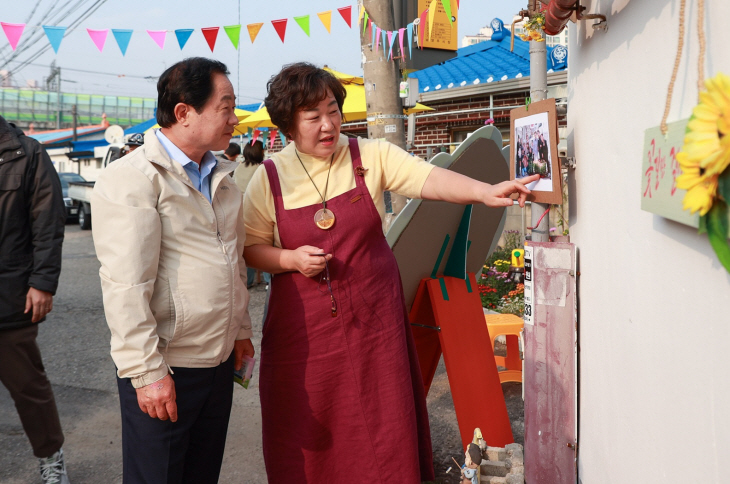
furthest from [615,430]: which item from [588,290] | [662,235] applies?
[662,235]

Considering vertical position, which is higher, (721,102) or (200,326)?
(721,102)

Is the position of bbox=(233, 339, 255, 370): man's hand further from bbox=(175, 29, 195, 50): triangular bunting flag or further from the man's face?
bbox=(175, 29, 195, 50): triangular bunting flag

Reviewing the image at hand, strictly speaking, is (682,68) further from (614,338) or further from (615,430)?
(615,430)

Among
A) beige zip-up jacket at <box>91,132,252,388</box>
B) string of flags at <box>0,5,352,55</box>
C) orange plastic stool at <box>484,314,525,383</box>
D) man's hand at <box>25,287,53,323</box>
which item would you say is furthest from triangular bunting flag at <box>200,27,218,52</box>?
beige zip-up jacket at <box>91,132,252,388</box>

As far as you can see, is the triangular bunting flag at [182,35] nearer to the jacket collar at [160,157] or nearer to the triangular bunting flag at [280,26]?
the triangular bunting flag at [280,26]

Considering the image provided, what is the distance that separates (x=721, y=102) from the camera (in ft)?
2.78

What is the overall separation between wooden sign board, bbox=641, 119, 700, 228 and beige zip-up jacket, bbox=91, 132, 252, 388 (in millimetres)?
1283

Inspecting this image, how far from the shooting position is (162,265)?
1938 millimetres

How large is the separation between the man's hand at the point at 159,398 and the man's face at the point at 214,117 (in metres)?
0.76

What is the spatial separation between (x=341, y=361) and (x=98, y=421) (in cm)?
236

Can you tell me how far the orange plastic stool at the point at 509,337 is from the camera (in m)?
4.20

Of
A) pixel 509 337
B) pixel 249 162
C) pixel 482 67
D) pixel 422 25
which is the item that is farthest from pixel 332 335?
pixel 482 67

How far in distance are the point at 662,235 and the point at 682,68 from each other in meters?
0.37

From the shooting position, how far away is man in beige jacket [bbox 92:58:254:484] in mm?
1834
